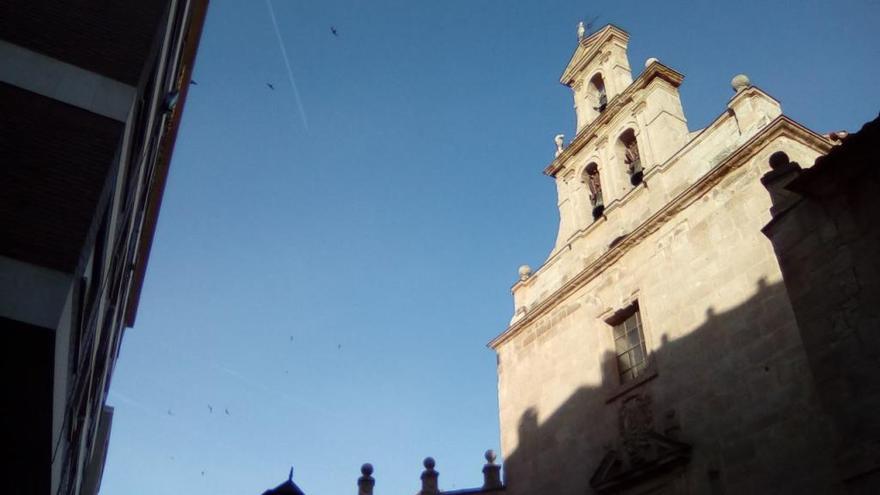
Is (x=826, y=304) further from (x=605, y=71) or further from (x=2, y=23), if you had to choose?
(x=605, y=71)

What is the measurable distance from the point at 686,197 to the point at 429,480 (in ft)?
31.2

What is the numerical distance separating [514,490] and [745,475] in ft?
20.9

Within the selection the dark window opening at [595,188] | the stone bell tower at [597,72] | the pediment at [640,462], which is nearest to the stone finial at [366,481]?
the pediment at [640,462]

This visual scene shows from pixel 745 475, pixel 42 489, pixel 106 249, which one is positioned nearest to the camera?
pixel 42 489

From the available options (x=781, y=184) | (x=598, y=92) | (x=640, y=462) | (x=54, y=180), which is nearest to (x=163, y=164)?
(x=54, y=180)

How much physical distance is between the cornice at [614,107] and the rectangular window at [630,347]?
5998 millimetres

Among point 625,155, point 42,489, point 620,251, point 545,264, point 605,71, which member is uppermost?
point 605,71

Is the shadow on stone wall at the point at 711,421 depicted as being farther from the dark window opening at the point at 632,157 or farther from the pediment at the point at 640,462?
the dark window opening at the point at 632,157

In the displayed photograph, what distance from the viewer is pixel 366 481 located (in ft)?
61.7

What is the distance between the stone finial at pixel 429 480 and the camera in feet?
60.4

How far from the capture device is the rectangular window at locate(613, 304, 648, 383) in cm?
1472

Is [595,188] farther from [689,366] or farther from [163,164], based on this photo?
[163,164]

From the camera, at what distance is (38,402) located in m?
7.48

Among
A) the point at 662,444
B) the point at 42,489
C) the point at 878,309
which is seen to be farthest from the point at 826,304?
the point at 42,489
